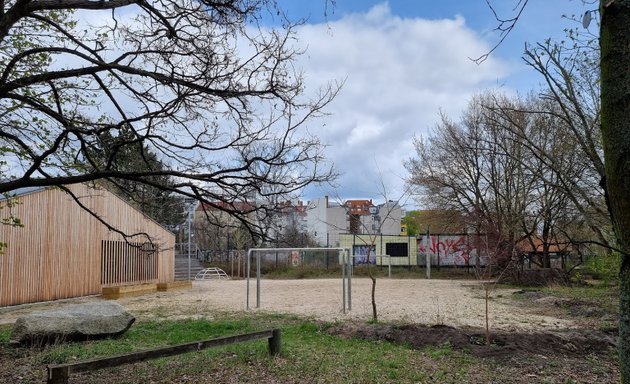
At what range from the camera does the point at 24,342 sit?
25.7 ft

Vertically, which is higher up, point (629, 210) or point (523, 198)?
point (523, 198)

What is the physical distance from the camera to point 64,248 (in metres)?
18.6

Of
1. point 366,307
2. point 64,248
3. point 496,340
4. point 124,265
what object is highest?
point 64,248

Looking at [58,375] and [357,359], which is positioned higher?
[58,375]

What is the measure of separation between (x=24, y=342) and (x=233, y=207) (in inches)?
152

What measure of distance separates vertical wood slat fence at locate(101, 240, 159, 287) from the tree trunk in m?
19.1

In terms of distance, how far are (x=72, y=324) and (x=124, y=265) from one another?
15196mm

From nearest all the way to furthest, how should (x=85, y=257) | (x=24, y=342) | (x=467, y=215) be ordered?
(x=24, y=342), (x=85, y=257), (x=467, y=215)

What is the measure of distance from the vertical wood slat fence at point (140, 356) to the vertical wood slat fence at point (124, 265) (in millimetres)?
13957

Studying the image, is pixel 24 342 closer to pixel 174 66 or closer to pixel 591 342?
pixel 174 66

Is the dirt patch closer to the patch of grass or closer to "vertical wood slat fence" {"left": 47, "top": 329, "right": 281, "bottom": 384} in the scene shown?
the patch of grass

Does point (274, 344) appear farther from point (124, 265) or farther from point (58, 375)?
Result: point (124, 265)

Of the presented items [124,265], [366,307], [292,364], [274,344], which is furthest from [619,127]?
[124,265]

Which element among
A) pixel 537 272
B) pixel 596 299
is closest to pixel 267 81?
pixel 596 299
